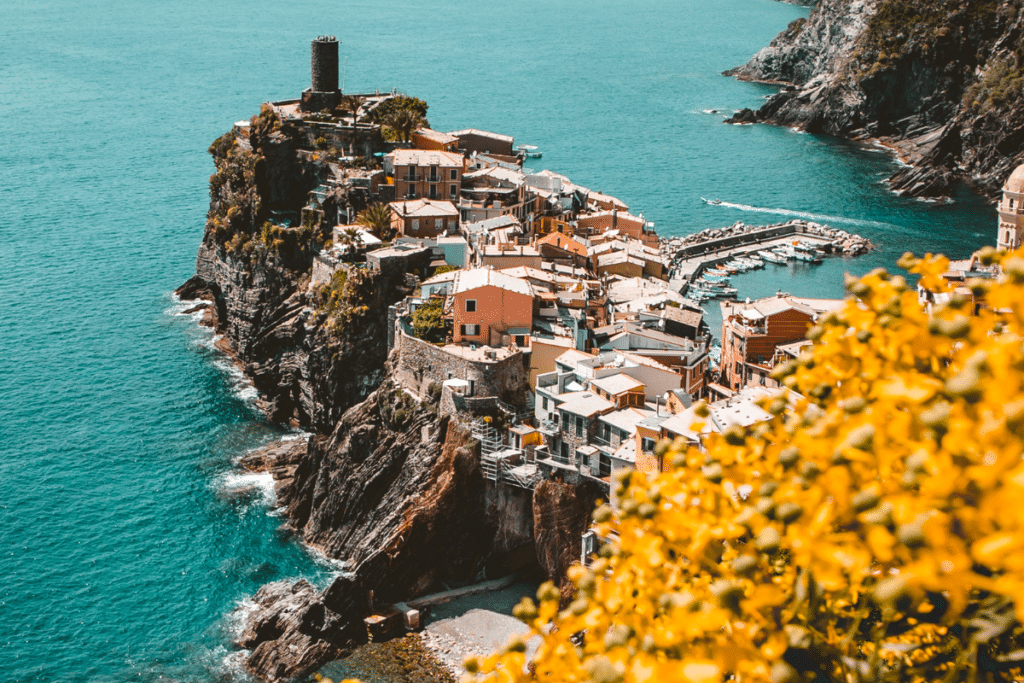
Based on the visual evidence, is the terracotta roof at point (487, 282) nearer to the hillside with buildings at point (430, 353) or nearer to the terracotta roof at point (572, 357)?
the hillside with buildings at point (430, 353)

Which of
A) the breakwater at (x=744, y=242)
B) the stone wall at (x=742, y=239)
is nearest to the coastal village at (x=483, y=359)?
the breakwater at (x=744, y=242)

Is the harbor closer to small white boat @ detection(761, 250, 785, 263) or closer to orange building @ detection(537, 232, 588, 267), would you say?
small white boat @ detection(761, 250, 785, 263)

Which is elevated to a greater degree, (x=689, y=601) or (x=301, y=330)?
(x=689, y=601)

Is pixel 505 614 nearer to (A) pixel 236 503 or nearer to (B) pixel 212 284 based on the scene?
(A) pixel 236 503

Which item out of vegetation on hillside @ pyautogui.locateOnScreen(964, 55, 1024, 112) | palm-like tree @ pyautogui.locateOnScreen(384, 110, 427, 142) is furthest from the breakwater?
vegetation on hillside @ pyautogui.locateOnScreen(964, 55, 1024, 112)

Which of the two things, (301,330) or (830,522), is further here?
(301,330)

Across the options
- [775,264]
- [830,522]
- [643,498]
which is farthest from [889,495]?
[775,264]

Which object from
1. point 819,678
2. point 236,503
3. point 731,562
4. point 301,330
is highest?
point 731,562
